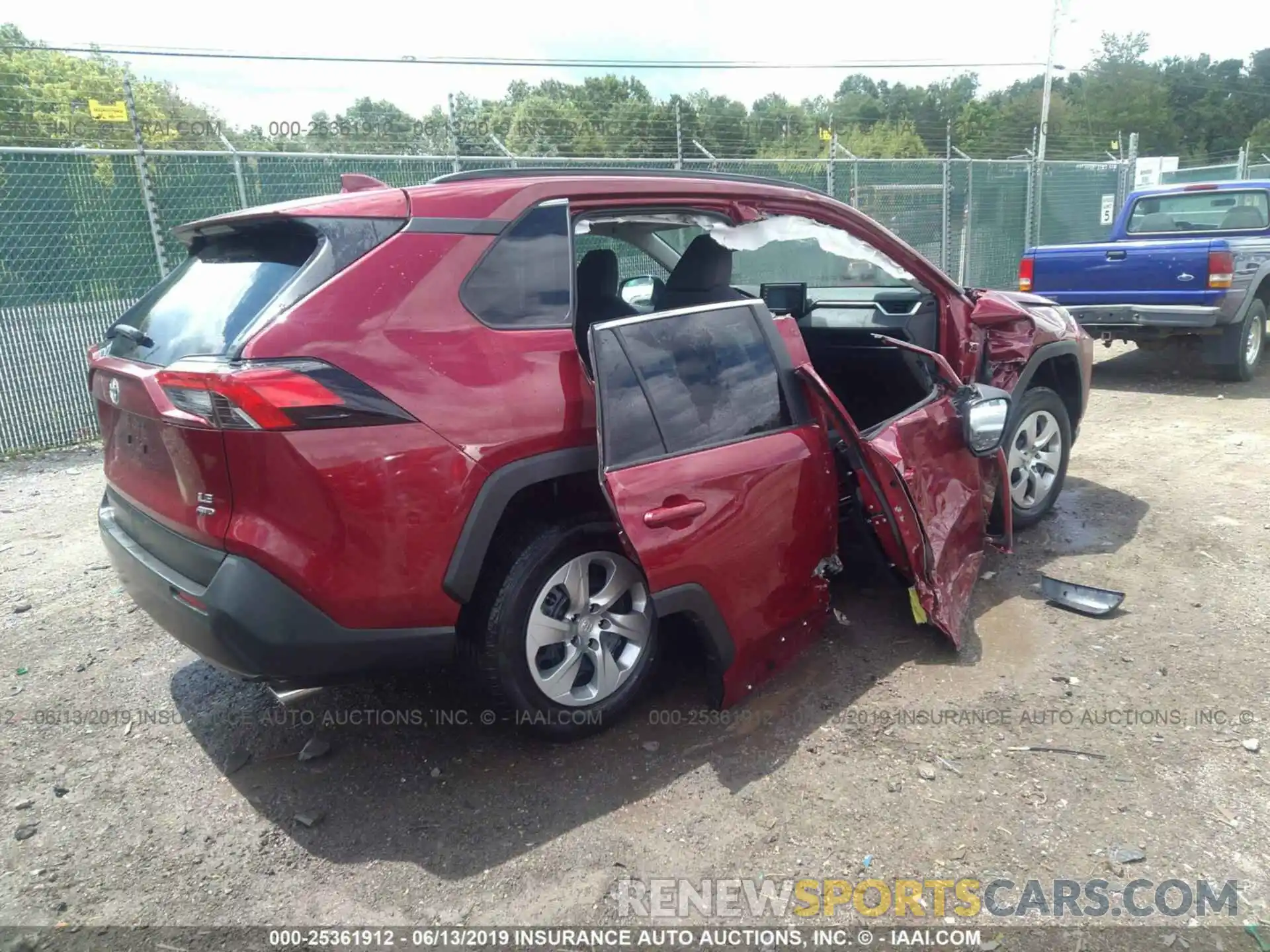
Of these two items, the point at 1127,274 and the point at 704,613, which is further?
the point at 1127,274

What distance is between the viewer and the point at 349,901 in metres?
2.41

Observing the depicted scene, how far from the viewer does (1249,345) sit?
27.8 ft

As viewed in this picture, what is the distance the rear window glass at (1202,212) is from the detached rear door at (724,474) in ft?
27.7

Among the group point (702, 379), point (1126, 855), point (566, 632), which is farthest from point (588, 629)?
point (1126, 855)

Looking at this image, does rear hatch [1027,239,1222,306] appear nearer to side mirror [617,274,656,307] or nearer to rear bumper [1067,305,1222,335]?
rear bumper [1067,305,1222,335]

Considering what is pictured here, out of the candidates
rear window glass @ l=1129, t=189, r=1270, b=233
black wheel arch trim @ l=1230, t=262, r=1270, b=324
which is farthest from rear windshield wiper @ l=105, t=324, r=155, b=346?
rear window glass @ l=1129, t=189, r=1270, b=233

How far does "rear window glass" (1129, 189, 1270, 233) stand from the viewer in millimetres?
9078

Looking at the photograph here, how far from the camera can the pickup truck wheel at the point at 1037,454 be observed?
15.2 feet

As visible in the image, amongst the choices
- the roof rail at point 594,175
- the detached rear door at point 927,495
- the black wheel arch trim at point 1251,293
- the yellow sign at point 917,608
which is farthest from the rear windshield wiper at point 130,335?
the black wheel arch trim at point 1251,293

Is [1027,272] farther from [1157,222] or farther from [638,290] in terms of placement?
[638,290]

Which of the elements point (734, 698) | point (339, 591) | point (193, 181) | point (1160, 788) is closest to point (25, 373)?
point (193, 181)

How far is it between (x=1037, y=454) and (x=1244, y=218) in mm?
6576

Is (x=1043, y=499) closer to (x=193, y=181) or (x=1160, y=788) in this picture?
(x=1160, y=788)

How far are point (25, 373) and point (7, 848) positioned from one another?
5546 millimetres
